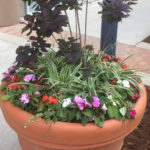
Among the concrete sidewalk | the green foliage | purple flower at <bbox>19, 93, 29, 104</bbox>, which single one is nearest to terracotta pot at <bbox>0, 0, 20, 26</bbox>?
the concrete sidewalk

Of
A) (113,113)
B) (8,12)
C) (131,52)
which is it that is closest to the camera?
(113,113)

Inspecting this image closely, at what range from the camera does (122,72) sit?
5.72 ft

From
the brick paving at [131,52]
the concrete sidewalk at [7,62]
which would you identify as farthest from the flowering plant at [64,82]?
the brick paving at [131,52]

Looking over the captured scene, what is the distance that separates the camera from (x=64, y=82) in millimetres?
1591

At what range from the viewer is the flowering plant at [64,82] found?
1336 millimetres

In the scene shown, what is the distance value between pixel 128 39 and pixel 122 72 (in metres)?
2.62

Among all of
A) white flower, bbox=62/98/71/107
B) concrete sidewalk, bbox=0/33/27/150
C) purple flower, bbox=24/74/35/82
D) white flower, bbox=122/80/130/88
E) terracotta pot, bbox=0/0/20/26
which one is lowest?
concrete sidewalk, bbox=0/33/27/150

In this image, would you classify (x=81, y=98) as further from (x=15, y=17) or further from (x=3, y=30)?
(x=15, y=17)

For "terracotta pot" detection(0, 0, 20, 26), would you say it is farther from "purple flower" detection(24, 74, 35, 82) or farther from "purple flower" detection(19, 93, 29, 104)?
"purple flower" detection(19, 93, 29, 104)

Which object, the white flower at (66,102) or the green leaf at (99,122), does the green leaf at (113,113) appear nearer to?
the green leaf at (99,122)

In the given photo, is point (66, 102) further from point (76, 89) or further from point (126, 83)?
point (126, 83)

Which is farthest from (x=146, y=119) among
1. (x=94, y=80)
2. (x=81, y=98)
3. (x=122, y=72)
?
(x=81, y=98)

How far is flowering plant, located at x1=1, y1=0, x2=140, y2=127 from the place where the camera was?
1.34 m

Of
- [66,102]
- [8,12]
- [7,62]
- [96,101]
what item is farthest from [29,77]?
[8,12]
